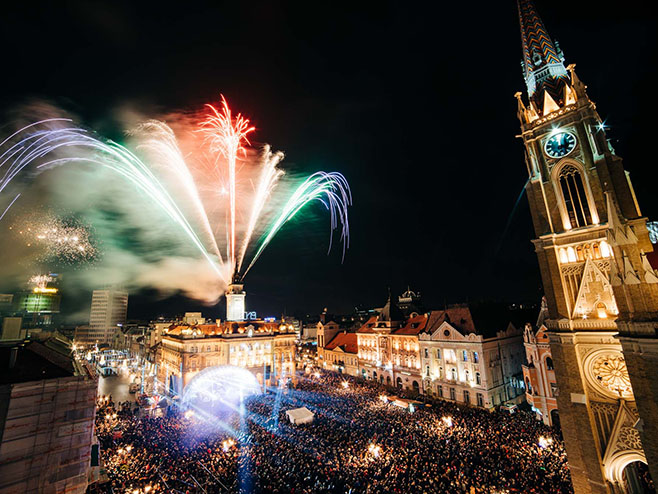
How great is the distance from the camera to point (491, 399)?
37.1 meters

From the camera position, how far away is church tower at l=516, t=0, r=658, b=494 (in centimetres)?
1617

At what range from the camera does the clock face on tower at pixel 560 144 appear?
22922mm

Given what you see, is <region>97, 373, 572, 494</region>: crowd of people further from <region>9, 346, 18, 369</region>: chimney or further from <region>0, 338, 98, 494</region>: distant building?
<region>9, 346, 18, 369</region>: chimney

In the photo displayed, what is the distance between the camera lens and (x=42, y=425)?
1379 centimetres

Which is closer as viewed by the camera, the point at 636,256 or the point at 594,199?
the point at 636,256

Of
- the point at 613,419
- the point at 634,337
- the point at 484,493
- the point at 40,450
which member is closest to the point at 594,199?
the point at 634,337

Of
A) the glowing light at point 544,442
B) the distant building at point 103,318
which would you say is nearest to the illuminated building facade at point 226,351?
the glowing light at point 544,442

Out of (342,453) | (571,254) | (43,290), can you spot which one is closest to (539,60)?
(571,254)

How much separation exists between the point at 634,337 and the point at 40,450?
31.8 meters

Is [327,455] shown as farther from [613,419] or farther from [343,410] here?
[613,419]

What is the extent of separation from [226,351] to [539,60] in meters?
63.9

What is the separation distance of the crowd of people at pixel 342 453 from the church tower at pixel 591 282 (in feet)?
16.2

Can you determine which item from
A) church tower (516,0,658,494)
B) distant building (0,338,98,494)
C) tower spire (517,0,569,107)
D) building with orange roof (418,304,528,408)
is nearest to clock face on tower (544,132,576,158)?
church tower (516,0,658,494)

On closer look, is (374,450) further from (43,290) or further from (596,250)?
(43,290)
